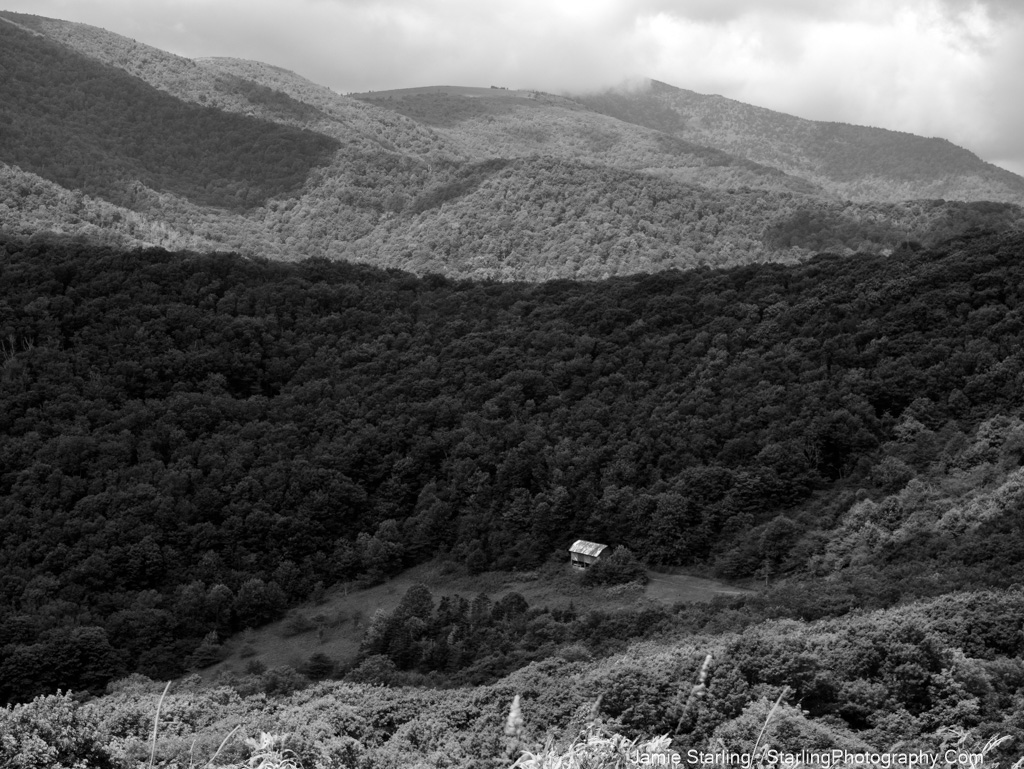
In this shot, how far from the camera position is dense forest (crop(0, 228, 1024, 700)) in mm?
27391

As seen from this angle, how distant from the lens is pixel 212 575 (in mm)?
30516

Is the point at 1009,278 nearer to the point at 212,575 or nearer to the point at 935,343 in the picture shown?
the point at 935,343

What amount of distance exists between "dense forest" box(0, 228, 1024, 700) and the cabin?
875 mm

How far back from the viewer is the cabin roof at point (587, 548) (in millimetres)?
29312

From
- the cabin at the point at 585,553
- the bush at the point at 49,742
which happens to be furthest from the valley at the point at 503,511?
the cabin at the point at 585,553

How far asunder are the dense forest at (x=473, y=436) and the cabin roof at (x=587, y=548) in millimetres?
792

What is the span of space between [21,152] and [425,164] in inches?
1555

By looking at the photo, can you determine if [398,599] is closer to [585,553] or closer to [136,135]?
[585,553]

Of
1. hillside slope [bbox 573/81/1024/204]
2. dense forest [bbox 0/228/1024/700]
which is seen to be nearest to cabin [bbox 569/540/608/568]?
dense forest [bbox 0/228/1024/700]

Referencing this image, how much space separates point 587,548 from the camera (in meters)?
29.6

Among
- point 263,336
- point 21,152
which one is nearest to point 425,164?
point 21,152

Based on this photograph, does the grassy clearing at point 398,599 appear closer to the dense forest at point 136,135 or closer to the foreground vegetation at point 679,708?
the foreground vegetation at point 679,708

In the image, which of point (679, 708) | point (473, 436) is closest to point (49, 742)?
point (679, 708)

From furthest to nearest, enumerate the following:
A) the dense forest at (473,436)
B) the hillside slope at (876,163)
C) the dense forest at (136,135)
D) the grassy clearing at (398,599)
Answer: the hillside slope at (876,163)
the dense forest at (136,135)
the dense forest at (473,436)
the grassy clearing at (398,599)
